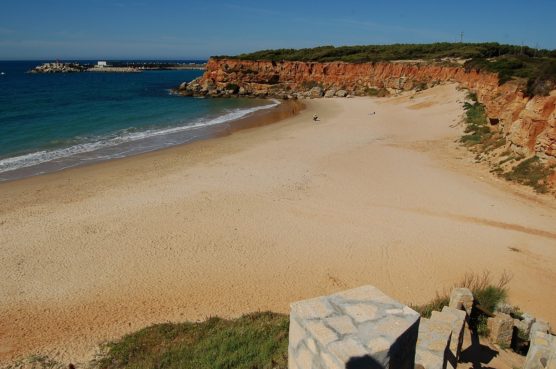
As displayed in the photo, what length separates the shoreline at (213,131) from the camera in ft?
61.9

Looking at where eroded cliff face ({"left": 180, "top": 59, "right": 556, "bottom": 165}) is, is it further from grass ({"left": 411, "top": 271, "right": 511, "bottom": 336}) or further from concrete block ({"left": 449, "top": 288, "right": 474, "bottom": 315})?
concrete block ({"left": 449, "top": 288, "right": 474, "bottom": 315})

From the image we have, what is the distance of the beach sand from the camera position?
8664 mm

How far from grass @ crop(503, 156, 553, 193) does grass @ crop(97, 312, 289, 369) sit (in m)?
12.5

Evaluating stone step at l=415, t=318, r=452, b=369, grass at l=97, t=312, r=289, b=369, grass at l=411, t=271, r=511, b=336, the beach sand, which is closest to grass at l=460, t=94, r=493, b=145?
the beach sand

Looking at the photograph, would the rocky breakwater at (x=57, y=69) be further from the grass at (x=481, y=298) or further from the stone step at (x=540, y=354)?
the stone step at (x=540, y=354)

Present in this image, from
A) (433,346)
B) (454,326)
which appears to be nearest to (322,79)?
(454,326)

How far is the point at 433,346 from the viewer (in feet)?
15.3

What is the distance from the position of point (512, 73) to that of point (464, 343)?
22574 mm

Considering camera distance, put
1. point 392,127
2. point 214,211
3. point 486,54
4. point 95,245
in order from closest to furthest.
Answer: point 95,245
point 214,211
point 392,127
point 486,54

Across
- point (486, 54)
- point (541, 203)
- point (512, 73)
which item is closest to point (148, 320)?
point (541, 203)

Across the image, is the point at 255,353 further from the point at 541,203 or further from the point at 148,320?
the point at 541,203

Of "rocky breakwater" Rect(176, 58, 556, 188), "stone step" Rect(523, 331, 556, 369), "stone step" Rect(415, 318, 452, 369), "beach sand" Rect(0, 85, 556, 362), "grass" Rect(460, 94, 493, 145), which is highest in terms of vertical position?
"rocky breakwater" Rect(176, 58, 556, 188)

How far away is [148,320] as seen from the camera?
26.7ft

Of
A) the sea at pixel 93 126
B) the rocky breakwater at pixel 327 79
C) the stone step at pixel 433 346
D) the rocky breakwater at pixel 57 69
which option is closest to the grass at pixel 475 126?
the rocky breakwater at pixel 327 79
